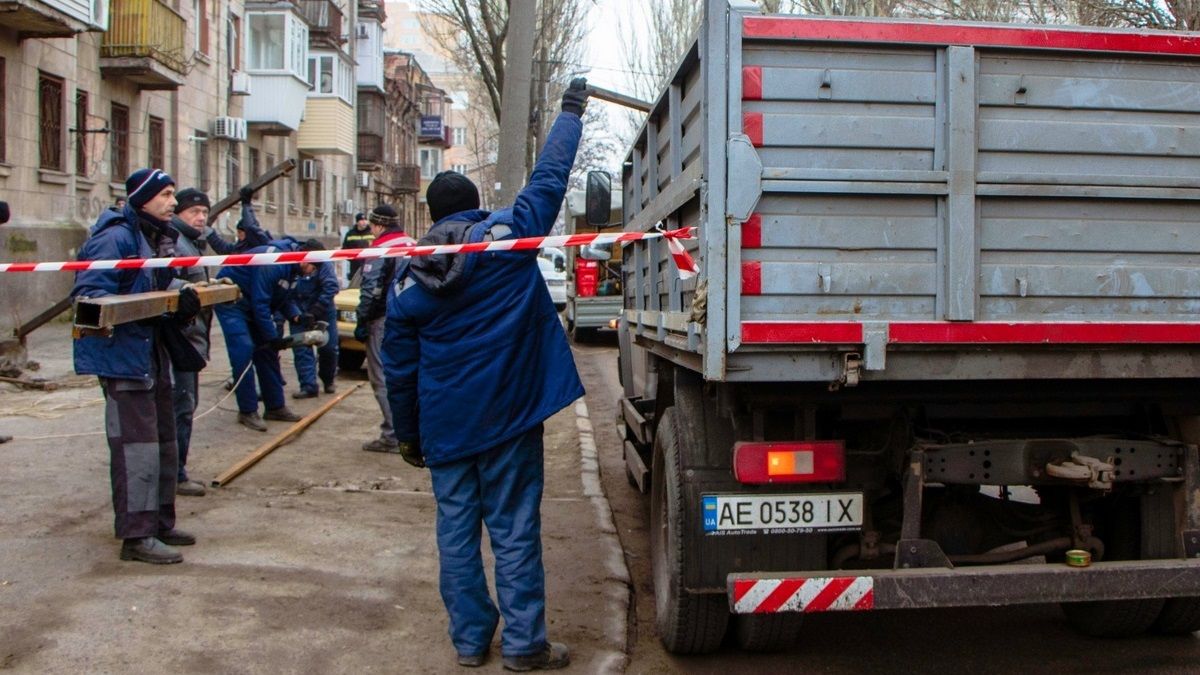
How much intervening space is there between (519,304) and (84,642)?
2.02 metres

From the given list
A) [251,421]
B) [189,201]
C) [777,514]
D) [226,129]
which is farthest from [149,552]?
[226,129]

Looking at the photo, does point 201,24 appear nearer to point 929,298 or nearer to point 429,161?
point 929,298

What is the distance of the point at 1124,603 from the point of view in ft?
15.3

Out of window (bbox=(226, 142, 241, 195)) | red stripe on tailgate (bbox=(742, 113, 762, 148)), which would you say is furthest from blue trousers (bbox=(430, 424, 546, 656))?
window (bbox=(226, 142, 241, 195))

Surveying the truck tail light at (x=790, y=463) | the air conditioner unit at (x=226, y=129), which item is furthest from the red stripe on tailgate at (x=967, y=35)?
the air conditioner unit at (x=226, y=129)

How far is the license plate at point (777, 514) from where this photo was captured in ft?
13.1

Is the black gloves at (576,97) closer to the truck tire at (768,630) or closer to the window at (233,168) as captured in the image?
the truck tire at (768,630)

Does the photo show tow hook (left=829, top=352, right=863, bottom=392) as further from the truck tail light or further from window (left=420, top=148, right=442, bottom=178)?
window (left=420, top=148, right=442, bottom=178)

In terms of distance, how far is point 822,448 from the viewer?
3.95 metres

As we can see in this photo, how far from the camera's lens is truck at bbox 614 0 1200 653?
3.72 metres

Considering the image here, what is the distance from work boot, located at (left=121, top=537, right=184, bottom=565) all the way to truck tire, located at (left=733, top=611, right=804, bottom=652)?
2.67m

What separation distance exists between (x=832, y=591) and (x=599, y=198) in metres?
3.54

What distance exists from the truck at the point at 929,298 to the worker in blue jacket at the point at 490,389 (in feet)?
1.89

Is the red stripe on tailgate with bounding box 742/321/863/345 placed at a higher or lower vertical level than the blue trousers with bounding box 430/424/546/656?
higher
